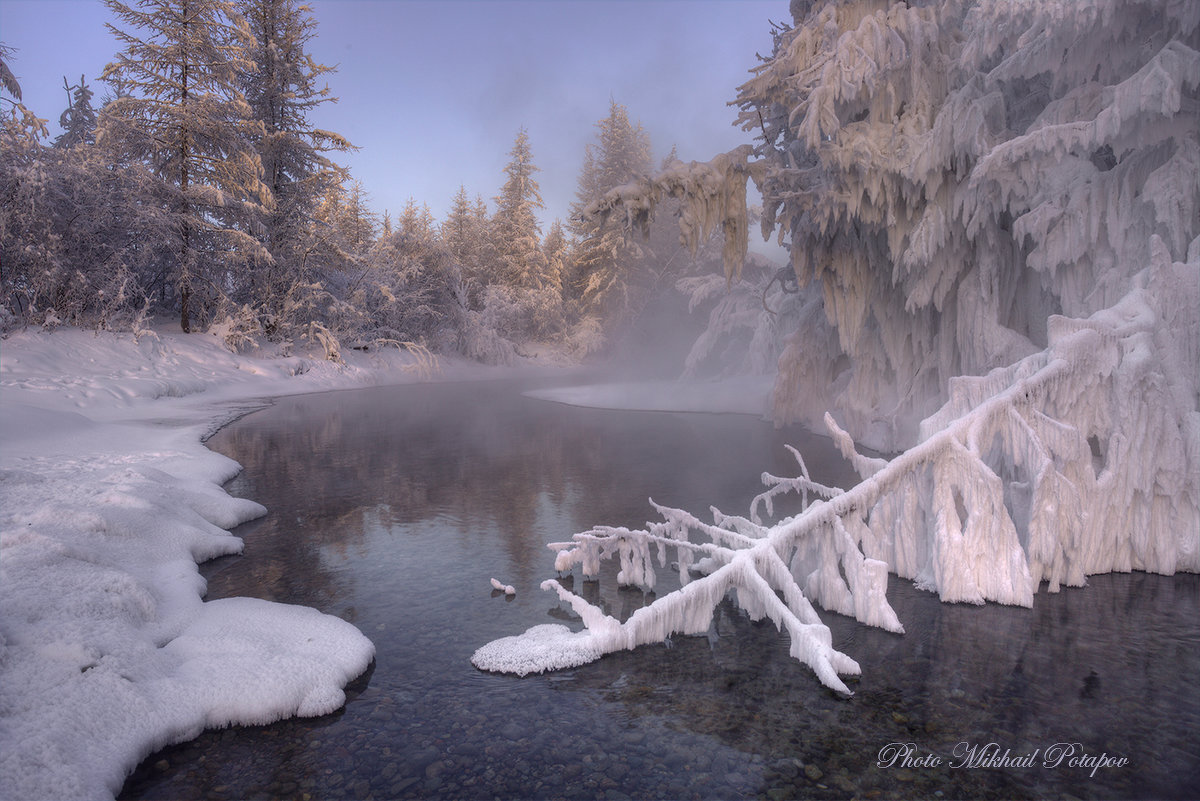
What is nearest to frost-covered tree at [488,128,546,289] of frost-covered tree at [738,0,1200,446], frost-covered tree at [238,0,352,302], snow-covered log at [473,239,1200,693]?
frost-covered tree at [238,0,352,302]

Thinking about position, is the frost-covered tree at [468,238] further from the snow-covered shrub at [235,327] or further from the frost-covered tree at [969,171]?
the frost-covered tree at [969,171]

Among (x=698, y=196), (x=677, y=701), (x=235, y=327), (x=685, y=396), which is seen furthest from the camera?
(x=235, y=327)

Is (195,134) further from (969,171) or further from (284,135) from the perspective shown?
(969,171)

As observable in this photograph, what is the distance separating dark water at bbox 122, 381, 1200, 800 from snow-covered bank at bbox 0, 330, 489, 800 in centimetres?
21

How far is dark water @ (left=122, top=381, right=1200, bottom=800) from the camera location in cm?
326

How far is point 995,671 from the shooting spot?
169 inches

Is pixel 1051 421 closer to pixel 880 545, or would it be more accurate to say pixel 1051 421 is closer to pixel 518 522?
pixel 880 545

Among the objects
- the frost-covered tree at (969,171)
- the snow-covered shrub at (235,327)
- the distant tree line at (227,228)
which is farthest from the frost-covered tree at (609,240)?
the frost-covered tree at (969,171)

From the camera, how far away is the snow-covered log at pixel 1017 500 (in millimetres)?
4984

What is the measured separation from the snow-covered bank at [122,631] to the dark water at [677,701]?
0.69ft

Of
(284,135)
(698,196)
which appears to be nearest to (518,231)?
(284,135)

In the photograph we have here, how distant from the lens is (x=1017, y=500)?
5.55 metres

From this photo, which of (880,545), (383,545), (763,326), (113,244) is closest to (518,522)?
(383,545)

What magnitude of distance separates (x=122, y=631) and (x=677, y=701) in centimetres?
371
